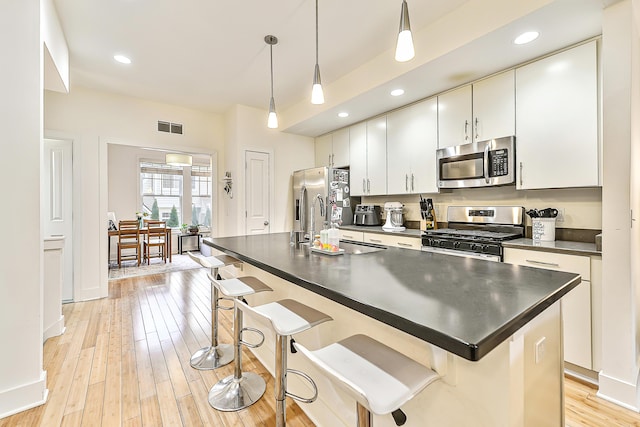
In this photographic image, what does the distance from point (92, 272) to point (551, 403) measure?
478cm

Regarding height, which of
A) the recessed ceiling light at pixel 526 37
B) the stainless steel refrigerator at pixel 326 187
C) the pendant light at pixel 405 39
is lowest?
the stainless steel refrigerator at pixel 326 187

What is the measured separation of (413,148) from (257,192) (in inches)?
97.1

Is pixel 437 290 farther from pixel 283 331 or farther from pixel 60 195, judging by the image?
pixel 60 195

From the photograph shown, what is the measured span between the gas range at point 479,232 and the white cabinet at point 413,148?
459 millimetres

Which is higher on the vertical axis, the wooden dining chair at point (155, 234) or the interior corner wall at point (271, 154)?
the interior corner wall at point (271, 154)

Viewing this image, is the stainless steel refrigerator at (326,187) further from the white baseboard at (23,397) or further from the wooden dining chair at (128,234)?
the wooden dining chair at (128,234)

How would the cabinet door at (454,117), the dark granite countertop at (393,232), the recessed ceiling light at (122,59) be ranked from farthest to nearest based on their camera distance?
the dark granite countertop at (393,232) < the recessed ceiling light at (122,59) < the cabinet door at (454,117)

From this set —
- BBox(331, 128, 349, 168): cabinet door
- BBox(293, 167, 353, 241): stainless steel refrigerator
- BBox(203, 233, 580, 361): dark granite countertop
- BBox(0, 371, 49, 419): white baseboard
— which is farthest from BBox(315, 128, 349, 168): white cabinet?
BBox(0, 371, 49, 419): white baseboard

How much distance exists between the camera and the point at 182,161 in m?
6.09

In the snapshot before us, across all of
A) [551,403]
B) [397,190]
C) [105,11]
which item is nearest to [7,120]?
[105,11]

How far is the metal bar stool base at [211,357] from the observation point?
2225 millimetres

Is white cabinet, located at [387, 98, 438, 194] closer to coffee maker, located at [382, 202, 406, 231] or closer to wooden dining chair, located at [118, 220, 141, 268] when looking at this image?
coffee maker, located at [382, 202, 406, 231]

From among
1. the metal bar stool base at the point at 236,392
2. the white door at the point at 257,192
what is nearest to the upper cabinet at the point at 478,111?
the white door at the point at 257,192

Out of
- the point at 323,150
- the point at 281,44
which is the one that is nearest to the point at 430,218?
the point at 323,150
